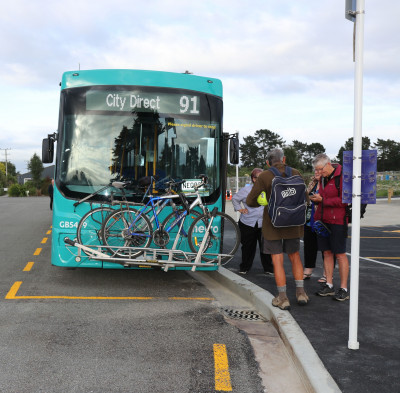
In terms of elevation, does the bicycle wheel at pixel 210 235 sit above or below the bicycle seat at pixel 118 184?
below

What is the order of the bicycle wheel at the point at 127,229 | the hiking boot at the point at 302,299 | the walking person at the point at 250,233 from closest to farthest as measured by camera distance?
the hiking boot at the point at 302,299, the bicycle wheel at the point at 127,229, the walking person at the point at 250,233

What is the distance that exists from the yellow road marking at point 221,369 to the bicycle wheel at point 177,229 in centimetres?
250

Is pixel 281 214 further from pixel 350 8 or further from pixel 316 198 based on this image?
pixel 350 8

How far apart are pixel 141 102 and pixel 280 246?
123 inches

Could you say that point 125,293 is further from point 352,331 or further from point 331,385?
point 331,385

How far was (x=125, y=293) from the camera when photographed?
23.0ft

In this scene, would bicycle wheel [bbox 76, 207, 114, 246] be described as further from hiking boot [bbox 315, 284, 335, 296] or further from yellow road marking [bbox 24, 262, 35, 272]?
hiking boot [bbox 315, 284, 335, 296]

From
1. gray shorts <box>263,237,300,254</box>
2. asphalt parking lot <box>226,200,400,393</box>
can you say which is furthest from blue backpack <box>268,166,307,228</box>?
asphalt parking lot <box>226,200,400,393</box>

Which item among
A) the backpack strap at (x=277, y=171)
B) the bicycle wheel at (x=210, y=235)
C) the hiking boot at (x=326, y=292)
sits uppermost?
the backpack strap at (x=277, y=171)

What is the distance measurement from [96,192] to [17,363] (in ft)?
10.8

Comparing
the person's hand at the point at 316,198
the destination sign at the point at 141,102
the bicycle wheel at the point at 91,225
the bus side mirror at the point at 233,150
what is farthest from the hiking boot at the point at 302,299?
the destination sign at the point at 141,102

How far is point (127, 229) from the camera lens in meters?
6.92

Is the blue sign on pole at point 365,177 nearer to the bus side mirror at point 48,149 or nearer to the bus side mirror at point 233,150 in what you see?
the bus side mirror at point 233,150

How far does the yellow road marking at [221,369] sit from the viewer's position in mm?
3767
